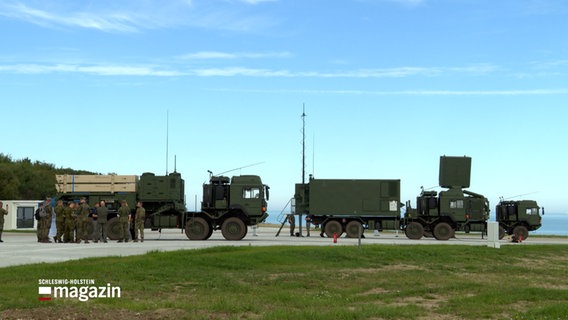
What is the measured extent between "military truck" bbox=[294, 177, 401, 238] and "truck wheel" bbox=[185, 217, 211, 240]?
7.25 metres

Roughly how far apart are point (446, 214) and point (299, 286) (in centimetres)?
2399

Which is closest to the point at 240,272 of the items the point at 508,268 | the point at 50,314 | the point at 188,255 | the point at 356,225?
the point at 188,255

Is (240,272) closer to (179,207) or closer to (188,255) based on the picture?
(188,255)

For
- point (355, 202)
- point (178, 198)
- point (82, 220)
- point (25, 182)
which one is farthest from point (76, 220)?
point (25, 182)

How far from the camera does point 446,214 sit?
121 feet

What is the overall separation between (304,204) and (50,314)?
2729 centimetres

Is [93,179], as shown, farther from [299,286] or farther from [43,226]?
[299,286]

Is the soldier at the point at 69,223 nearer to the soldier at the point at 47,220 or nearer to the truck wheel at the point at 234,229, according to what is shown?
the soldier at the point at 47,220

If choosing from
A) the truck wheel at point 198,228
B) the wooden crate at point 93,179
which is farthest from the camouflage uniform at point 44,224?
the truck wheel at point 198,228

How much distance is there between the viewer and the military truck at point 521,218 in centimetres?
3897

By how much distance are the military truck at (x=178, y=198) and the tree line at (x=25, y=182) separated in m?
42.1

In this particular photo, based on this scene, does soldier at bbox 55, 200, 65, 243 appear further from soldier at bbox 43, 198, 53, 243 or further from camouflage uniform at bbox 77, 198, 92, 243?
camouflage uniform at bbox 77, 198, 92, 243

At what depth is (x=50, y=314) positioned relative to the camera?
1039cm

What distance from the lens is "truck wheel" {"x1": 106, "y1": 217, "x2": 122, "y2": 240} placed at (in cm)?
2973
